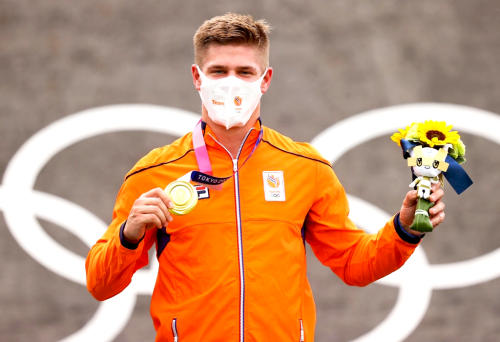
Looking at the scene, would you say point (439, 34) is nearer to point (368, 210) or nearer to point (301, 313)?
point (368, 210)

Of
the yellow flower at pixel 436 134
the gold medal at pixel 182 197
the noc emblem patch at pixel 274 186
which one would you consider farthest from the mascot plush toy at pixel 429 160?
the gold medal at pixel 182 197

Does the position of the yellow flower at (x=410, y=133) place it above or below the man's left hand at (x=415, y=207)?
above

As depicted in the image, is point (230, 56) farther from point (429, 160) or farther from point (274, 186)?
point (429, 160)

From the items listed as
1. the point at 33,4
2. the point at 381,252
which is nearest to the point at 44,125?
the point at 33,4

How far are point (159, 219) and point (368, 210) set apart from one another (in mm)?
2434

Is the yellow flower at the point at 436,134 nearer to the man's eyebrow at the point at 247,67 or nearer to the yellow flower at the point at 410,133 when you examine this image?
the yellow flower at the point at 410,133

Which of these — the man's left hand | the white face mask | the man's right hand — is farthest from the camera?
the white face mask

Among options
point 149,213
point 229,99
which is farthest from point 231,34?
point 149,213

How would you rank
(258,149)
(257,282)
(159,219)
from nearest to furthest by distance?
(159,219), (257,282), (258,149)

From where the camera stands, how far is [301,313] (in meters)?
1.97

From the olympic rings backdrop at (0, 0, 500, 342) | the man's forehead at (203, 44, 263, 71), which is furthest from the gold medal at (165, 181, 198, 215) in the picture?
the olympic rings backdrop at (0, 0, 500, 342)

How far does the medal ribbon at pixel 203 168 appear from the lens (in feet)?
6.09

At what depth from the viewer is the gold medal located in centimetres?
175

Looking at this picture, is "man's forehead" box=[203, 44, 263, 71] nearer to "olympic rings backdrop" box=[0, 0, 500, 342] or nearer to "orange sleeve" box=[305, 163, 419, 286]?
"orange sleeve" box=[305, 163, 419, 286]
